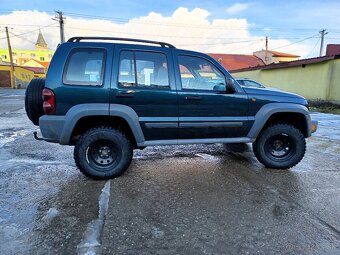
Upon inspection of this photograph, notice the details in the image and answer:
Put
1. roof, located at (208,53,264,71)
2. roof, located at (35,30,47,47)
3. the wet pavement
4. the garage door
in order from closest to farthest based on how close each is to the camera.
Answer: the wet pavement, the garage door, roof, located at (208,53,264,71), roof, located at (35,30,47,47)

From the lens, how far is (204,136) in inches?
180

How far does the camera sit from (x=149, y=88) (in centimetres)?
420

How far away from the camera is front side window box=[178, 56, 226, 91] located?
4.43 m

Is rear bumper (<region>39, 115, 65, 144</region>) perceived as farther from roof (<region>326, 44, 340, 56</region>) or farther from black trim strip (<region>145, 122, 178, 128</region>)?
roof (<region>326, 44, 340, 56</region>)

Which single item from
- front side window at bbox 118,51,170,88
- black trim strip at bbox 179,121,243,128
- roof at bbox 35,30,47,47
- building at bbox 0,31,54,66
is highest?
roof at bbox 35,30,47,47

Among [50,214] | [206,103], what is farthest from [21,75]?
[50,214]

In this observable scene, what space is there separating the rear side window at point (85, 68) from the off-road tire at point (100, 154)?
0.75m

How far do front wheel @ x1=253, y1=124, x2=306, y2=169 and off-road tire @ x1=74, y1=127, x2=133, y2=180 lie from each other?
237 cm

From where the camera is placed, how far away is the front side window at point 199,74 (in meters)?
4.43

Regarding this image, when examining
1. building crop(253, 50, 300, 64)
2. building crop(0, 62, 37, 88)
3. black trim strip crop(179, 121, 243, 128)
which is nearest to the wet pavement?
black trim strip crop(179, 121, 243, 128)

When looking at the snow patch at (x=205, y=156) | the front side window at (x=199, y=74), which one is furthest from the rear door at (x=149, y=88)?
the snow patch at (x=205, y=156)

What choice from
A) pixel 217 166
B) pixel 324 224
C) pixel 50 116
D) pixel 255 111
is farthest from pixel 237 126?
pixel 50 116

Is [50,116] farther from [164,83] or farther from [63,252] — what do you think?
[63,252]

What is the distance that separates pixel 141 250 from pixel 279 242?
1.36m
